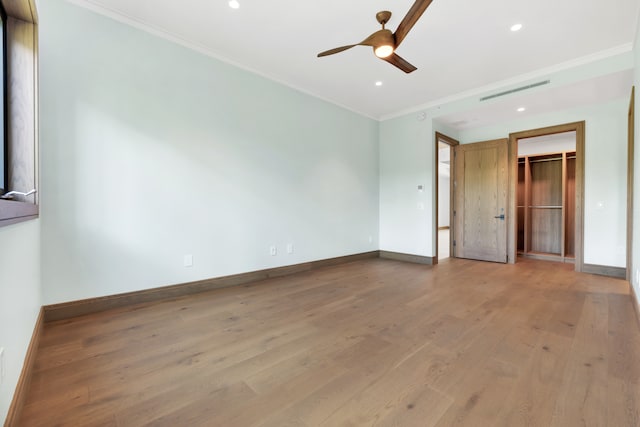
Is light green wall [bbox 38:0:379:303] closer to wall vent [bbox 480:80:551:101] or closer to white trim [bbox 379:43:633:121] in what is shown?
white trim [bbox 379:43:633:121]

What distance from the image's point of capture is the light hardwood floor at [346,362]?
1.38 m

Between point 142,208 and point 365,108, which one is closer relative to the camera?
point 142,208

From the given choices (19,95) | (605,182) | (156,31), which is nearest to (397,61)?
(156,31)

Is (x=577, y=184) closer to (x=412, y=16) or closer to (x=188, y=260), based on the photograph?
(x=412, y=16)

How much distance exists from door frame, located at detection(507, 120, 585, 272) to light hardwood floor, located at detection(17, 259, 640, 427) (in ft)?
4.56

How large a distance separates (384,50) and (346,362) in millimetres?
2578

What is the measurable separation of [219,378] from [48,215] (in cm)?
215

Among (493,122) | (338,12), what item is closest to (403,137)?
(493,122)

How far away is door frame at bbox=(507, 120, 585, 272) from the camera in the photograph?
4.28 m

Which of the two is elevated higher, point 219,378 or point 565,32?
point 565,32

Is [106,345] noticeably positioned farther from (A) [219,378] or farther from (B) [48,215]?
(B) [48,215]

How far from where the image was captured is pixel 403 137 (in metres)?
5.36

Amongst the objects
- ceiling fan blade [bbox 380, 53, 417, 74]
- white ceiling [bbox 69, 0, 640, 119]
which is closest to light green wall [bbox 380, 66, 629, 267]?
white ceiling [bbox 69, 0, 640, 119]

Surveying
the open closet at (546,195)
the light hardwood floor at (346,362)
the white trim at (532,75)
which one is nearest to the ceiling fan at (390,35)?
the white trim at (532,75)
